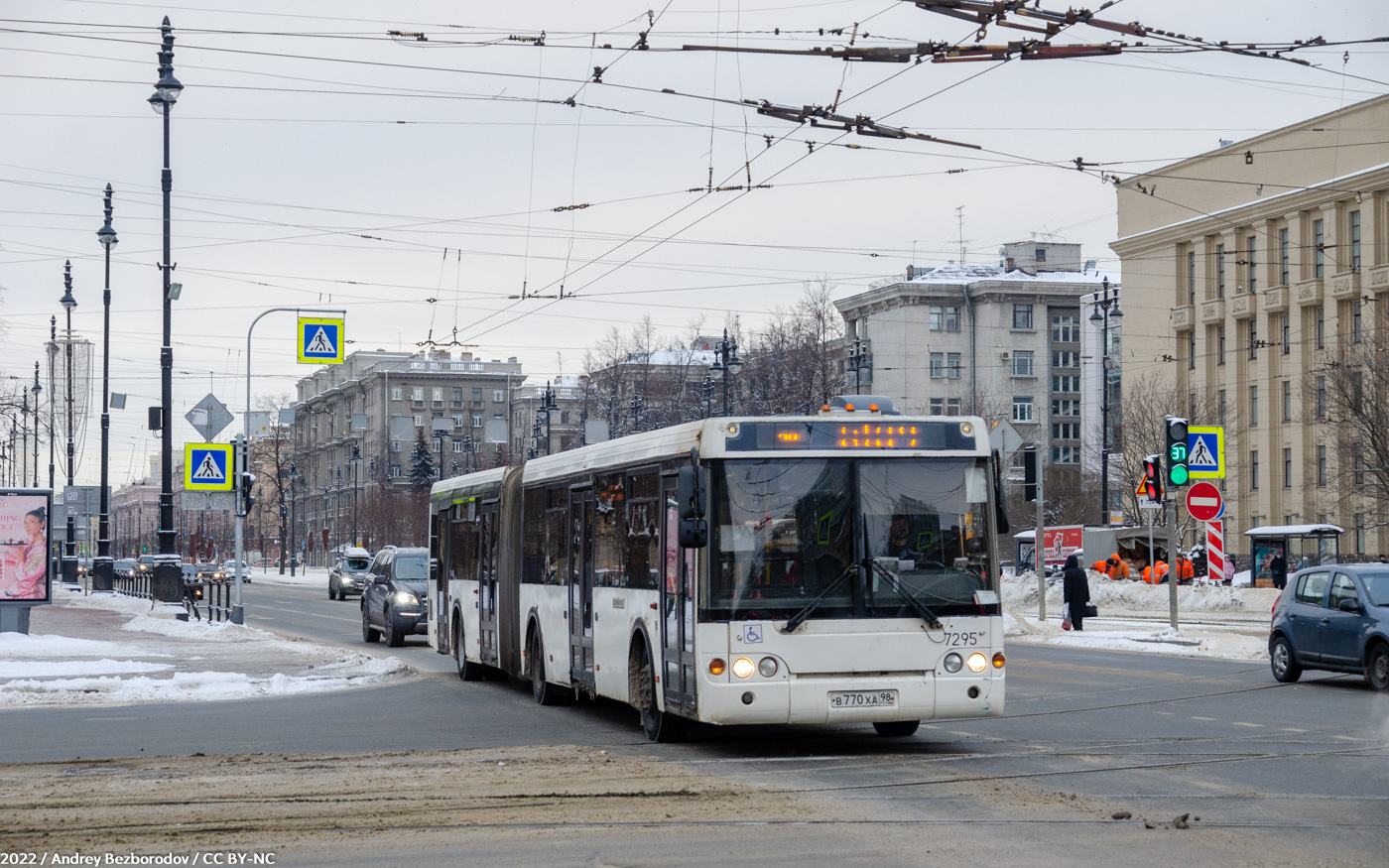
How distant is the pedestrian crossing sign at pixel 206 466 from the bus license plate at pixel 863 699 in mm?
22493

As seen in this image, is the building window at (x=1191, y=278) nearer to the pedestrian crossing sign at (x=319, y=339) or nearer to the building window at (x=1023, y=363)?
the building window at (x=1023, y=363)

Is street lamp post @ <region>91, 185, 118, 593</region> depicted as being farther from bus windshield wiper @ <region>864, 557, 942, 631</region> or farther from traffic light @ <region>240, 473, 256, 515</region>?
bus windshield wiper @ <region>864, 557, 942, 631</region>

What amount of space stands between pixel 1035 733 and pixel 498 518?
25.8 feet

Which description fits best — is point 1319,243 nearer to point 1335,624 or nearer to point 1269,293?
point 1269,293

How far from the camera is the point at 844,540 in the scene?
12.4 metres

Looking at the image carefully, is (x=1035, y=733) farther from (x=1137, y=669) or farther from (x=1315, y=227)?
(x=1315, y=227)

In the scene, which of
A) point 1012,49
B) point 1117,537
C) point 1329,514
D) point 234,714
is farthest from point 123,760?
point 1329,514

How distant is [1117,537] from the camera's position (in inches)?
2442

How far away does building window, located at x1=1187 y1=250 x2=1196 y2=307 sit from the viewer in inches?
3214

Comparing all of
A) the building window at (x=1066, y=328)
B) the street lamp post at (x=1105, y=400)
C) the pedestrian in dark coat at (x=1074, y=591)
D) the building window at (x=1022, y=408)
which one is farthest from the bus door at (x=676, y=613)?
the building window at (x=1066, y=328)

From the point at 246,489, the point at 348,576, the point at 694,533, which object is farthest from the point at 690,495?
the point at 348,576

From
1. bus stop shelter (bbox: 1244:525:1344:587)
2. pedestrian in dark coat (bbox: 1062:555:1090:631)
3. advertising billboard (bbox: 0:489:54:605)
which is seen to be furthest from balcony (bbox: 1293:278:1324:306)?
advertising billboard (bbox: 0:489:54:605)

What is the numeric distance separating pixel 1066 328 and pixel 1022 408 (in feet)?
20.0

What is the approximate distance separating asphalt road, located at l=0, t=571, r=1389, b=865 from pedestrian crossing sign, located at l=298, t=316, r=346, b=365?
10.9 m
